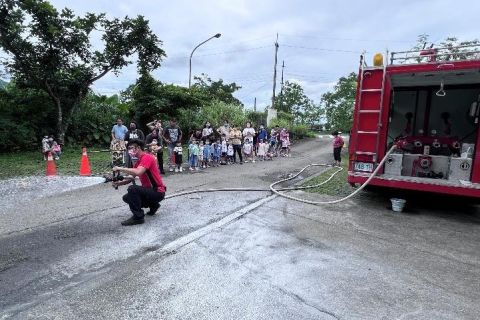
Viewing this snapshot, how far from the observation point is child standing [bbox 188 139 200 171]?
10867 mm

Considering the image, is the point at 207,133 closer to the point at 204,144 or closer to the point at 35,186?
the point at 204,144

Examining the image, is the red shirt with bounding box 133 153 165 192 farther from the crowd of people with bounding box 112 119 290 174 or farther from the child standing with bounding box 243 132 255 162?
the child standing with bounding box 243 132 255 162

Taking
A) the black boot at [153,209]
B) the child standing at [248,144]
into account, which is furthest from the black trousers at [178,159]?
the black boot at [153,209]

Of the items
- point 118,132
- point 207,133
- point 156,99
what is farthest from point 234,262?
point 156,99

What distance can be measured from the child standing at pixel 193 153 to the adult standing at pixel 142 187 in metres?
5.38

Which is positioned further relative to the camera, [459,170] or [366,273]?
[459,170]

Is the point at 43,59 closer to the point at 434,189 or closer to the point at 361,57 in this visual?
the point at 361,57

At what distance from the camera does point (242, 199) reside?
7.00m

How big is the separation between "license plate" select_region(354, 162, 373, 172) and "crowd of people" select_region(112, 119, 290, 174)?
474 cm

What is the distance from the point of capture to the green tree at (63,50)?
484 inches

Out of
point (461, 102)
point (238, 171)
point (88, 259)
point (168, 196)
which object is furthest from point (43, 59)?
point (461, 102)

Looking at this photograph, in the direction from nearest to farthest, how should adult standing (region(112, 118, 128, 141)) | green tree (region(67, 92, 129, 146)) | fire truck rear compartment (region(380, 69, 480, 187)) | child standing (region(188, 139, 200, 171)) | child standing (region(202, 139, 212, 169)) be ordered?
fire truck rear compartment (region(380, 69, 480, 187))
child standing (region(188, 139, 200, 171))
adult standing (region(112, 118, 128, 141))
child standing (region(202, 139, 212, 169))
green tree (region(67, 92, 129, 146))

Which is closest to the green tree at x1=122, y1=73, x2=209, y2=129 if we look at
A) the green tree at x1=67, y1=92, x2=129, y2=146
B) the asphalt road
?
the green tree at x1=67, y1=92, x2=129, y2=146

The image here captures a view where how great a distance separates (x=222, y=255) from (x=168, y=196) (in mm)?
3161
